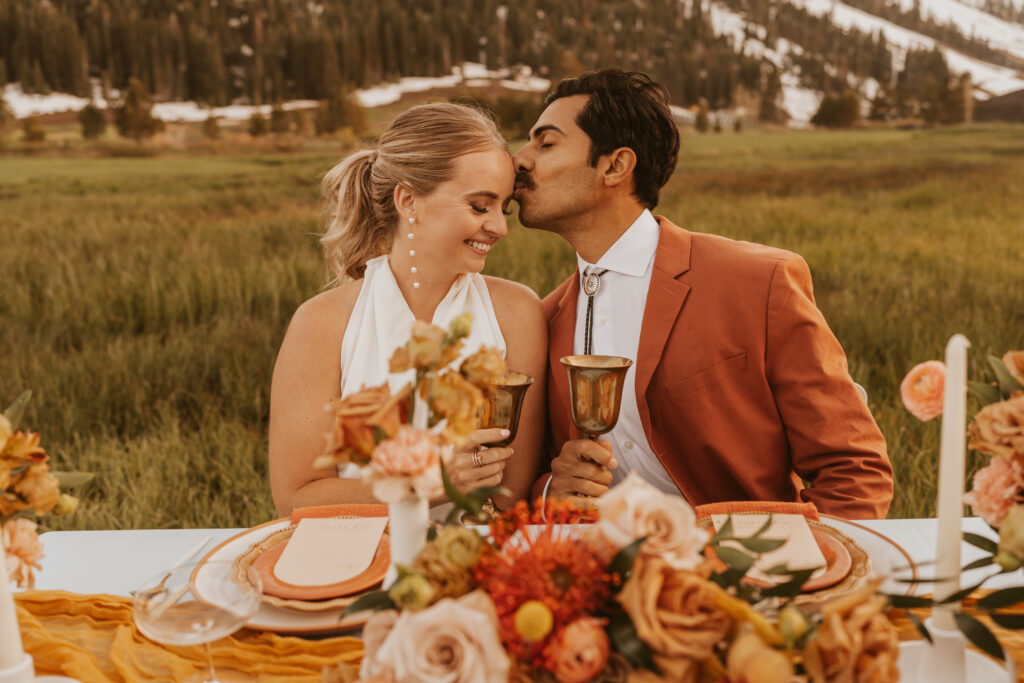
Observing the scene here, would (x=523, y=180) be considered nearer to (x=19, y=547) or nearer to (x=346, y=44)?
(x=19, y=547)

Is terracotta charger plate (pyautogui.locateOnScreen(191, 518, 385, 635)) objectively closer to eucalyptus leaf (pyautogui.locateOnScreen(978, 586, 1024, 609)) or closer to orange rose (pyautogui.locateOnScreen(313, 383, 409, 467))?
orange rose (pyautogui.locateOnScreen(313, 383, 409, 467))

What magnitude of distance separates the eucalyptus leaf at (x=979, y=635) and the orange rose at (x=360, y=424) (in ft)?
2.43

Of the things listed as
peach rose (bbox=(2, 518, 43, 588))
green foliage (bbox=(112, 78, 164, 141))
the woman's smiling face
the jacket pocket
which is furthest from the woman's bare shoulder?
green foliage (bbox=(112, 78, 164, 141))

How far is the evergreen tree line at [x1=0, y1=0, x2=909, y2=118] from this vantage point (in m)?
6.80

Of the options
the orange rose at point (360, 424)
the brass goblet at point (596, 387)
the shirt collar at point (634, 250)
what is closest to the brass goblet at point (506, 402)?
the brass goblet at point (596, 387)

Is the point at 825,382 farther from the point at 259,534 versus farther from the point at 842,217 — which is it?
the point at 842,217

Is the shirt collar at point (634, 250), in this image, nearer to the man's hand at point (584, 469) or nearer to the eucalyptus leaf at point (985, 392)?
the man's hand at point (584, 469)

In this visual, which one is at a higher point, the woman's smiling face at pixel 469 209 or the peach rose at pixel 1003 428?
the woman's smiling face at pixel 469 209

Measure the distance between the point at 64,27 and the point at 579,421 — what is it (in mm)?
7230

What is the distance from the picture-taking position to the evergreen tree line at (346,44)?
6.80 metres

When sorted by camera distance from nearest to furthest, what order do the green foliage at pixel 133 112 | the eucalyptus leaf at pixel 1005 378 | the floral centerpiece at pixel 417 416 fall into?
the floral centerpiece at pixel 417 416 → the eucalyptus leaf at pixel 1005 378 → the green foliage at pixel 133 112

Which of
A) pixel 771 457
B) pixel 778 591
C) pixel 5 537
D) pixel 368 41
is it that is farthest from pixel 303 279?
pixel 778 591

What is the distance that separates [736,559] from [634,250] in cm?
165

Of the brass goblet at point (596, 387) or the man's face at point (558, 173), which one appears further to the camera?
the man's face at point (558, 173)
